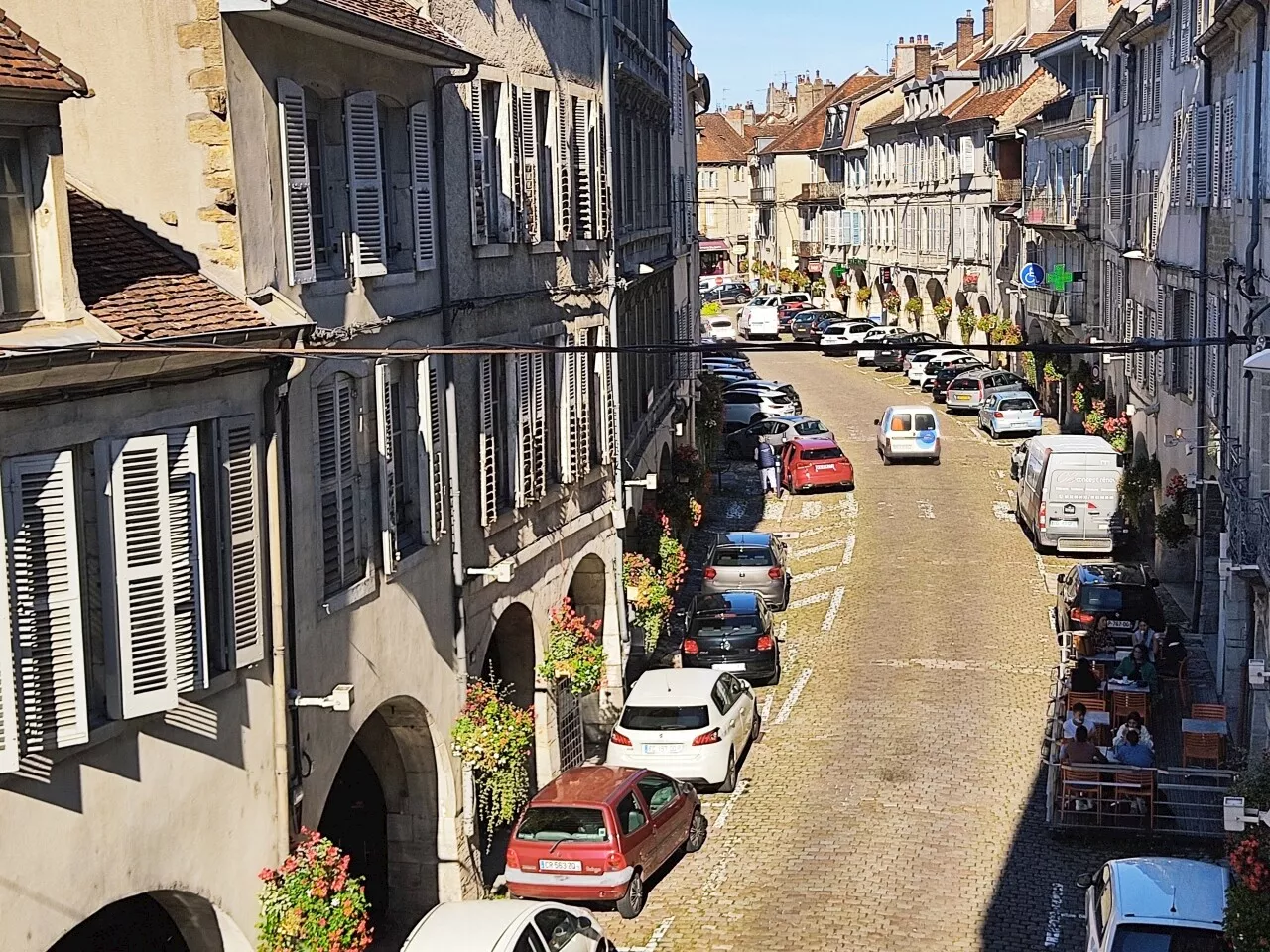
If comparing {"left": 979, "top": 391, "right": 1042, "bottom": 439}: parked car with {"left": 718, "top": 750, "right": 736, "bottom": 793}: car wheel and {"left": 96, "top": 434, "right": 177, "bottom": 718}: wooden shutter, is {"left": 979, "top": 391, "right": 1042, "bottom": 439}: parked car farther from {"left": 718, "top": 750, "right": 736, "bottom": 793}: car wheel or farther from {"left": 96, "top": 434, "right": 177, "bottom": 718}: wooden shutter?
{"left": 96, "top": 434, "right": 177, "bottom": 718}: wooden shutter

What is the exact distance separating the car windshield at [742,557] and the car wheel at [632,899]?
13.4 metres

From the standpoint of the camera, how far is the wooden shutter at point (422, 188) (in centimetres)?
1709

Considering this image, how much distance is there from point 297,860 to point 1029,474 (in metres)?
26.4

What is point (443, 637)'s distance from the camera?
1797cm

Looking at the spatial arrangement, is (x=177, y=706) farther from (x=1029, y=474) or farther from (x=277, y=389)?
(x=1029, y=474)

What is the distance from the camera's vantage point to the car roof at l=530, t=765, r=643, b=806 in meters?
18.5

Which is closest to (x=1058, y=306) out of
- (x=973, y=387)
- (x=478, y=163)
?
(x=973, y=387)

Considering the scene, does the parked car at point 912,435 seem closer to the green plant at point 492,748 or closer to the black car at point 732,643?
the black car at point 732,643

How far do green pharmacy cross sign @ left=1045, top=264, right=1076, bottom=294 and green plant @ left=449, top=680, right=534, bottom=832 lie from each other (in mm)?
36249

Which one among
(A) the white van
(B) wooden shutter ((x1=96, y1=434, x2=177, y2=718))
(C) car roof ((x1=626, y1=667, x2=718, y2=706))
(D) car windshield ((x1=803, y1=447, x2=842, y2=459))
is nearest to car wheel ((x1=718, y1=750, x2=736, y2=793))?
(C) car roof ((x1=626, y1=667, x2=718, y2=706))

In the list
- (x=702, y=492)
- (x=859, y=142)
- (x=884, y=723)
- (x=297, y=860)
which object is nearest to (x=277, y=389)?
(x=297, y=860)

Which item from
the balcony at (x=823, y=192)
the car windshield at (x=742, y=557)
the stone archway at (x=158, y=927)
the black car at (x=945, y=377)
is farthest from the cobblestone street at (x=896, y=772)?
the balcony at (x=823, y=192)

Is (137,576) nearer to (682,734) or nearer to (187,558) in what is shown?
(187,558)

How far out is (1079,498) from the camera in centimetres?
3534
